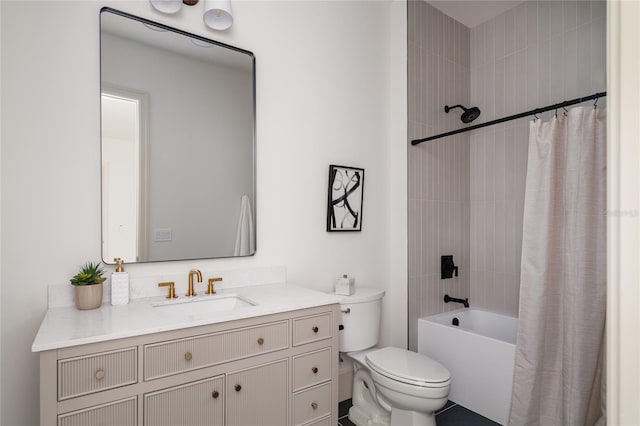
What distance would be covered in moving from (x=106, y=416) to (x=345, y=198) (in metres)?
1.70

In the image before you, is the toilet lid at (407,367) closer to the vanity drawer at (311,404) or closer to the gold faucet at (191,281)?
the vanity drawer at (311,404)

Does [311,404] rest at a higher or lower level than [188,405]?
lower

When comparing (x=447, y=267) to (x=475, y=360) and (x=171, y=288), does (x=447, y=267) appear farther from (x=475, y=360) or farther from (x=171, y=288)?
(x=171, y=288)

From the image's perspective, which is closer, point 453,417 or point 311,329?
point 311,329

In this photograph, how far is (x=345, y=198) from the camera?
2.43m

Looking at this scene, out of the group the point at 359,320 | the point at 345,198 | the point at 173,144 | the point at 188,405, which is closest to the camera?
the point at 188,405

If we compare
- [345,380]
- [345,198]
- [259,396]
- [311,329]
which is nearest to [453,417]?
[345,380]

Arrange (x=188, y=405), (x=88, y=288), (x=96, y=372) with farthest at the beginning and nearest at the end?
(x=88, y=288) < (x=188, y=405) < (x=96, y=372)

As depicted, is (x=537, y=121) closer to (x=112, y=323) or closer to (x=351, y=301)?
(x=351, y=301)

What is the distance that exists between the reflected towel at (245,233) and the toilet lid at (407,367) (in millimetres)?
892

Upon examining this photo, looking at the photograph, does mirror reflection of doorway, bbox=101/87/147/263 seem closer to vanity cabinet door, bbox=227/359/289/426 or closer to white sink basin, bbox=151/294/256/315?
white sink basin, bbox=151/294/256/315

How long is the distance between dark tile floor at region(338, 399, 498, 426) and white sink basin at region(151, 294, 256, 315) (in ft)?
3.37

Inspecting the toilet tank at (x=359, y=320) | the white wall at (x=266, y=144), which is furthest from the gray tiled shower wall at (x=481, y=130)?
the toilet tank at (x=359, y=320)

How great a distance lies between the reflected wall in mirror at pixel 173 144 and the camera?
1.65 metres
